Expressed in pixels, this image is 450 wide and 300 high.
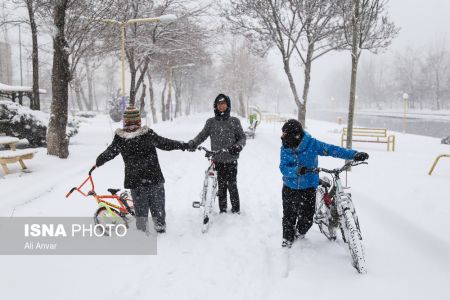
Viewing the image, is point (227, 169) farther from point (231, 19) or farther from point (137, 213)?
point (231, 19)

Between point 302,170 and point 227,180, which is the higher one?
point 302,170

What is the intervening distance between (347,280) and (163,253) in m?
2.27

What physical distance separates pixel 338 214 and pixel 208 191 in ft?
6.81

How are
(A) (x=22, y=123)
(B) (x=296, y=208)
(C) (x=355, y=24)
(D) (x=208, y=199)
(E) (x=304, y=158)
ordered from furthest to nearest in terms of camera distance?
(A) (x=22, y=123) < (C) (x=355, y=24) < (D) (x=208, y=199) < (B) (x=296, y=208) < (E) (x=304, y=158)

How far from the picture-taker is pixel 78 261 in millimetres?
4246

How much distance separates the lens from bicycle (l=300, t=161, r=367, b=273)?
382 centimetres

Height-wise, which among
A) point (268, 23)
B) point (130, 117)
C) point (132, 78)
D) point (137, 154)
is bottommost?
point (137, 154)

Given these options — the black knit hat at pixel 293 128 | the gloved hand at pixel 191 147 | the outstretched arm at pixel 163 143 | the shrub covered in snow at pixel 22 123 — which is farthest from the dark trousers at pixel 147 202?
the shrub covered in snow at pixel 22 123

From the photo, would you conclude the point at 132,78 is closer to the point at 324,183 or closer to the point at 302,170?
the point at 324,183

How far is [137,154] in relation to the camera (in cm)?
458

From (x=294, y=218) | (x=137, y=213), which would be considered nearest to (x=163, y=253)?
(x=137, y=213)

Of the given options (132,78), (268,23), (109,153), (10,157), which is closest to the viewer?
(109,153)

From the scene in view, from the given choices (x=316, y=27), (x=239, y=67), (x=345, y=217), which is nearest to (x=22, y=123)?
(x=345, y=217)

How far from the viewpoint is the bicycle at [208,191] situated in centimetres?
511
